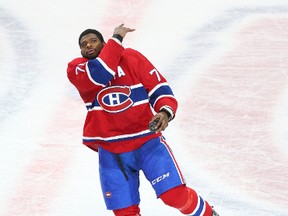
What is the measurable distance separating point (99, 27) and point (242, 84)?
5.32ft

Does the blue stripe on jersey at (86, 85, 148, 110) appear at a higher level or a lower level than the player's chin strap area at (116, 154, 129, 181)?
higher

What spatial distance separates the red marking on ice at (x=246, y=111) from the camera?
5.32 meters

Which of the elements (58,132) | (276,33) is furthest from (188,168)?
(276,33)

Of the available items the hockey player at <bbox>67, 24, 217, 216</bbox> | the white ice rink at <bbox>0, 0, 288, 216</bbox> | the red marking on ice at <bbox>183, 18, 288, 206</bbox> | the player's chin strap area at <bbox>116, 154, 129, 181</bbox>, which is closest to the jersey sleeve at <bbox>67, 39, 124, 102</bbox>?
the hockey player at <bbox>67, 24, 217, 216</bbox>

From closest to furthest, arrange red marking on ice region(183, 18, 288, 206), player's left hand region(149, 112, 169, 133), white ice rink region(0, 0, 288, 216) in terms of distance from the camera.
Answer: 1. player's left hand region(149, 112, 169, 133)
2. white ice rink region(0, 0, 288, 216)
3. red marking on ice region(183, 18, 288, 206)

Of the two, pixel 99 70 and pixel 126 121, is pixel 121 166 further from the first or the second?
pixel 99 70

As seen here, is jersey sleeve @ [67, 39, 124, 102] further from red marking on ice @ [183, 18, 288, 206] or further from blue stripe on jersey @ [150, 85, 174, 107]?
red marking on ice @ [183, 18, 288, 206]

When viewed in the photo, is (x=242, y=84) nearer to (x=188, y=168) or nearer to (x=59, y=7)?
(x=188, y=168)

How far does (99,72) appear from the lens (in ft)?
13.6

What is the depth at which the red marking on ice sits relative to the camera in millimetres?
5316

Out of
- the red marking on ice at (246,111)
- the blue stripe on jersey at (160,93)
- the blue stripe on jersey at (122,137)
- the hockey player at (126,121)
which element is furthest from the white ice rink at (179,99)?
the blue stripe on jersey at (160,93)

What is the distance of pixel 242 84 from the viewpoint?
6.48 meters

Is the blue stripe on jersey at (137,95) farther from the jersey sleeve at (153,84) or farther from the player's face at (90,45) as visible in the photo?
the player's face at (90,45)

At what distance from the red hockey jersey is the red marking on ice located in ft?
3.70
